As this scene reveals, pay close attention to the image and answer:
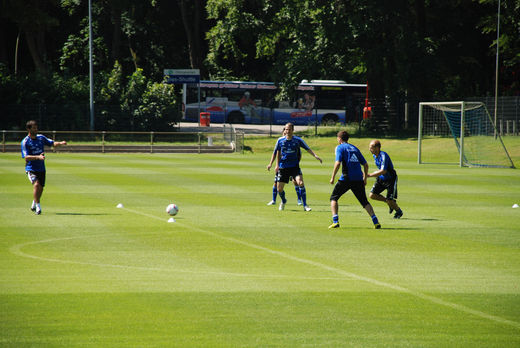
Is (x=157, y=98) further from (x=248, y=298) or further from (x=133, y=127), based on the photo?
(x=248, y=298)

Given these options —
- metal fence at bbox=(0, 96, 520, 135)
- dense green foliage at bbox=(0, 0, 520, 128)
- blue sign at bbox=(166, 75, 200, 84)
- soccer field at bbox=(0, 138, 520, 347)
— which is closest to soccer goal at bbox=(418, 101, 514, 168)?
metal fence at bbox=(0, 96, 520, 135)

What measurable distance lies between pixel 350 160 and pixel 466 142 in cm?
2614

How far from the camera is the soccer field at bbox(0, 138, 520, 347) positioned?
22.2 feet

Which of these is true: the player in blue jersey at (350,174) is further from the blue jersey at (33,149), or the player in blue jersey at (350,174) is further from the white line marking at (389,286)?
the blue jersey at (33,149)

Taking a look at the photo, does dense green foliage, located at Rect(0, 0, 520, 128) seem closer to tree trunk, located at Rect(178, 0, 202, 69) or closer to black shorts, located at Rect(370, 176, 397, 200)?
tree trunk, located at Rect(178, 0, 202, 69)

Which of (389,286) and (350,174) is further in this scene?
(350,174)

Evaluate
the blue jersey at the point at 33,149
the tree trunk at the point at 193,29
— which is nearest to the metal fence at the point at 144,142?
the tree trunk at the point at 193,29

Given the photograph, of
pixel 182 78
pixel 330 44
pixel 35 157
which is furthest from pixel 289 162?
pixel 182 78

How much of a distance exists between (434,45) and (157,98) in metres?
18.4

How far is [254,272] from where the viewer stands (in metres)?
9.54

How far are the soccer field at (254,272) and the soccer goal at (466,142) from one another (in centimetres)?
1460

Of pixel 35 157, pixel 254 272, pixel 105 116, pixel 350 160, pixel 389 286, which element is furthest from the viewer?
pixel 105 116

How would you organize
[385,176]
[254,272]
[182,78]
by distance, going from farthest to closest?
[182,78] < [385,176] < [254,272]

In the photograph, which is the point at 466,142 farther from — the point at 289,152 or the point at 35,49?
the point at 35,49
